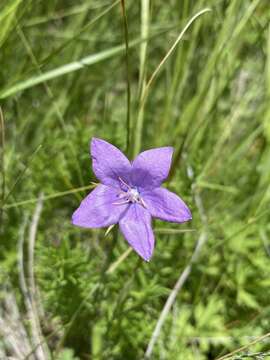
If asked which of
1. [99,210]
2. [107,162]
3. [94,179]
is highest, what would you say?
[107,162]

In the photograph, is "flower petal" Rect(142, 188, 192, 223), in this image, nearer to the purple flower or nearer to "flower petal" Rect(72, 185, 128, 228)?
the purple flower

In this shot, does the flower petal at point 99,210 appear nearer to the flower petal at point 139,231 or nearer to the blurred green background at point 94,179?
the flower petal at point 139,231

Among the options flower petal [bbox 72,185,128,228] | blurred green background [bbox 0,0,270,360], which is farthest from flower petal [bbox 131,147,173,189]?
blurred green background [bbox 0,0,270,360]

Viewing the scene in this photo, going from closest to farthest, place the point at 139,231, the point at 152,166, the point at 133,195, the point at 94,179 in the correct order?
the point at 139,231
the point at 152,166
the point at 133,195
the point at 94,179

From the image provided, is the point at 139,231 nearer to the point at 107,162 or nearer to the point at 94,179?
the point at 107,162

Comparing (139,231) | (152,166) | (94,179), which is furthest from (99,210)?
(94,179)

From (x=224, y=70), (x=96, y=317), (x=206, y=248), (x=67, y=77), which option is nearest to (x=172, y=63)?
(x=224, y=70)
